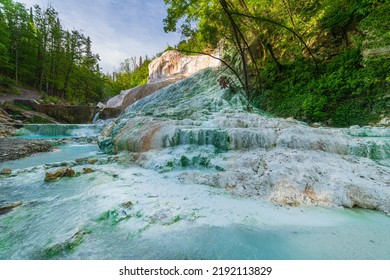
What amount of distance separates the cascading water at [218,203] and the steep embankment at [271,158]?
0.02m

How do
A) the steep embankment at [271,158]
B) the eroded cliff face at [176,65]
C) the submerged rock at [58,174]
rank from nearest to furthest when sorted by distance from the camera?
1. the steep embankment at [271,158]
2. the submerged rock at [58,174]
3. the eroded cliff face at [176,65]

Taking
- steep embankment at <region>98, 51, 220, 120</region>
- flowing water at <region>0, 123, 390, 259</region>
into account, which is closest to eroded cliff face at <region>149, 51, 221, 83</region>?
steep embankment at <region>98, 51, 220, 120</region>

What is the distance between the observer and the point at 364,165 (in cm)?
324

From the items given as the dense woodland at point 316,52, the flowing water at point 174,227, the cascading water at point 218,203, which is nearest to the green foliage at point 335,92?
the dense woodland at point 316,52

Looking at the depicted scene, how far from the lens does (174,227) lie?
191 centimetres

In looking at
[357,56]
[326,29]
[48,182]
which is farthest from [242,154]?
[326,29]

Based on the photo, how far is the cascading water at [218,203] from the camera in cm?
162

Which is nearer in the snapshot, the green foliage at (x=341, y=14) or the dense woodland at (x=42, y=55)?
the green foliage at (x=341, y=14)

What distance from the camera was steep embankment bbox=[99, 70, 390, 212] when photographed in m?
2.52

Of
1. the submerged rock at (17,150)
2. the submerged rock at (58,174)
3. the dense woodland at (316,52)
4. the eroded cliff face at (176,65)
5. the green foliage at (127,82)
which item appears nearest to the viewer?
the submerged rock at (58,174)

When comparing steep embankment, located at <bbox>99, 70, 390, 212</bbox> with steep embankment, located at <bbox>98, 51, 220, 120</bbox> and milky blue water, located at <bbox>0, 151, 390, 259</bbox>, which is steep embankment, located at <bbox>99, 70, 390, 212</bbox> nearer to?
milky blue water, located at <bbox>0, 151, 390, 259</bbox>

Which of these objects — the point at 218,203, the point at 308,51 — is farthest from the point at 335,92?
the point at 218,203

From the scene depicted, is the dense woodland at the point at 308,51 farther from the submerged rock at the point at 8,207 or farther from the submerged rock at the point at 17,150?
the submerged rock at the point at 17,150

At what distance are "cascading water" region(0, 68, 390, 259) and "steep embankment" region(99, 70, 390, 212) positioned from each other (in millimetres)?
21
